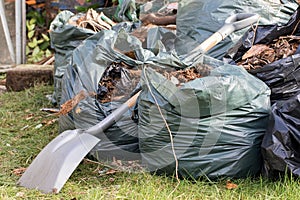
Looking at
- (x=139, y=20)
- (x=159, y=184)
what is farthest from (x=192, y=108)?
(x=139, y=20)

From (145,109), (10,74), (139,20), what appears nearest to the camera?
(145,109)

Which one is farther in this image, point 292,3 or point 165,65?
point 292,3

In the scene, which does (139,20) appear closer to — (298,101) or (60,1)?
(298,101)

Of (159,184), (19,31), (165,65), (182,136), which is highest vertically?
(165,65)

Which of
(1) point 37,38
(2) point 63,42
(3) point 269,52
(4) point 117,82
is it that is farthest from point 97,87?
(1) point 37,38

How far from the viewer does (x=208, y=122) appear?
2.62 metres

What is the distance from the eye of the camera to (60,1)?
6.47 m

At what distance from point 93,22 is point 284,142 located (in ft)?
7.58

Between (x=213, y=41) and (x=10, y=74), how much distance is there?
2575 millimetres

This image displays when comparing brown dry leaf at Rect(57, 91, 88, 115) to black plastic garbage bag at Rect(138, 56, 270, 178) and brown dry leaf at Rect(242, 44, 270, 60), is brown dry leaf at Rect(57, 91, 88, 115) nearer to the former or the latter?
black plastic garbage bag at Rect(138, 56, 270, 178)

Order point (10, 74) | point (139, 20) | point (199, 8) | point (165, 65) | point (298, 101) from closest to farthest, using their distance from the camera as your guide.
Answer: point (298, 101)
point (165, 65)
point (199, 8)
point (139, 20)
point (10, 74)

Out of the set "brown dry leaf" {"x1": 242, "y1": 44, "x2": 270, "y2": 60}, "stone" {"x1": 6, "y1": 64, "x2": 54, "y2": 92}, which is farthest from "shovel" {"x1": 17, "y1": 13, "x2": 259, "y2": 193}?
"stone" {"x1": 6, "y1": 64, "x2": 54, "y2": 92}

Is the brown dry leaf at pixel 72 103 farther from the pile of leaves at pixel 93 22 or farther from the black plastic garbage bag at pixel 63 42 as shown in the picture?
the pile of leaves at pixel 93 22

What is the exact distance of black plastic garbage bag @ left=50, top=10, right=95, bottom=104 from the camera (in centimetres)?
419
